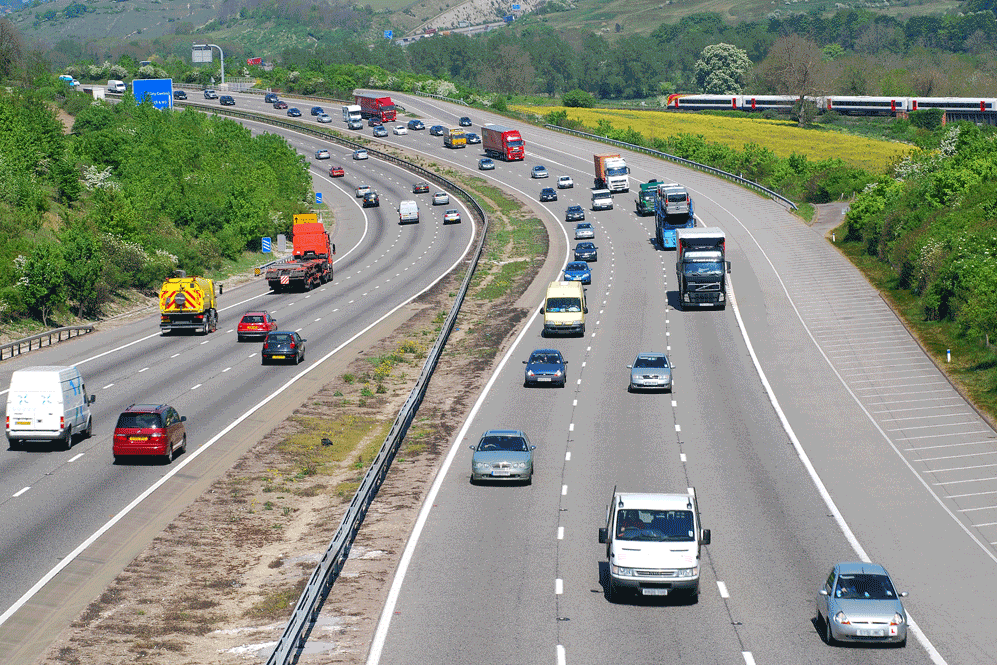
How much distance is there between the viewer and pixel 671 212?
85.4 meters

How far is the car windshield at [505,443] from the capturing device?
3588cm

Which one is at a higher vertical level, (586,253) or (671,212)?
(671,212)

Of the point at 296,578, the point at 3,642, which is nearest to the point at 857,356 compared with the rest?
the point at 296,578

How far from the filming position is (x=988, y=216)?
69500 millimetres

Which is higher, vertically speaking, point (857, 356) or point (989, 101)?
point (989, 101)

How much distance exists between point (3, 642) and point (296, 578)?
280 inches

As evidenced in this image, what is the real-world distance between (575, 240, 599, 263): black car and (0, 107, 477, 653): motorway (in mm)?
9922

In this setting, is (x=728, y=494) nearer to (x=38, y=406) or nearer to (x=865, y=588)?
(x=865, y=588)

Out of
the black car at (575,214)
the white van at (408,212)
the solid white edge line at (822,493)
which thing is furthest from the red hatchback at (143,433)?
the white van at (408,212)

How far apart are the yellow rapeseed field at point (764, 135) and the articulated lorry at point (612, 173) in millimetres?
30857

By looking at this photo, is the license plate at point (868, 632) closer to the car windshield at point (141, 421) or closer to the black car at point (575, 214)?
the car windshield at point (141, 421)

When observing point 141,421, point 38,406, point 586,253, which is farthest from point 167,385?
point 586,253

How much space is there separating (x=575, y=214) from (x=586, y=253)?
18.6 meters

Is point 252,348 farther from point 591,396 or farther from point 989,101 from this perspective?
point 989,101
